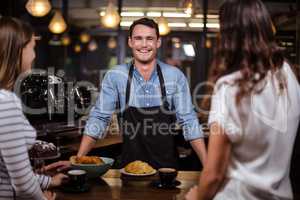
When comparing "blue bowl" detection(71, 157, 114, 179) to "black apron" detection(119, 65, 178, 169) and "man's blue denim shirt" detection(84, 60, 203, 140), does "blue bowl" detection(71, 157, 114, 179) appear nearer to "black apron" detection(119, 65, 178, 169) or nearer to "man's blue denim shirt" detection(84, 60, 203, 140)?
"man's blue denim shirt" detection(84, 60, 203, 140)

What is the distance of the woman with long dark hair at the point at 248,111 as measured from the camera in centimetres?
143

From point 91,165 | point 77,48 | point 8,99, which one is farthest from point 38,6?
point 8,99

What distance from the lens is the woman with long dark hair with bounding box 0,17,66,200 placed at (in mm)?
1520

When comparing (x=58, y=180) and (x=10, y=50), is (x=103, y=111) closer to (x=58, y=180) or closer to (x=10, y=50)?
(x=58, y=180)

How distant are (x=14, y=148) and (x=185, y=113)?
1480mm

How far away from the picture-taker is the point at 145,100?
120 inches

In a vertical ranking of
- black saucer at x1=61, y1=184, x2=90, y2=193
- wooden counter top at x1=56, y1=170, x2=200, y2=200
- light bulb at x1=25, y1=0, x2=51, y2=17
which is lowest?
wooden counter top at x1=56, y1=170, x2=200, y2=200

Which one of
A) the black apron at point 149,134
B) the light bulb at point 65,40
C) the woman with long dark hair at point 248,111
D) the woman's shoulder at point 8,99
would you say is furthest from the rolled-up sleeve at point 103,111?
the light bulb at point 65,40

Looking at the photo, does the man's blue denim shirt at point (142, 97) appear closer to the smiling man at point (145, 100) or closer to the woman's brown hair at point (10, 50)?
the smiling man at point (145, 100)

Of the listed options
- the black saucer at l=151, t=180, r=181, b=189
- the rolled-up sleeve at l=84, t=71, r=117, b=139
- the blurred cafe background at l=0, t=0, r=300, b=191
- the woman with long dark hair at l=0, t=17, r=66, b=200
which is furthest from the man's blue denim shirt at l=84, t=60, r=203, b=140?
the blurred cafe background at l=0, t=0, r=300, b=191

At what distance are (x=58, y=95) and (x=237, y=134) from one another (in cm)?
255

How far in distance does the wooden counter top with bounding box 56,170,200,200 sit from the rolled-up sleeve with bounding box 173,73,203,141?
0.37 meters

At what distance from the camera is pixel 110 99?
2891 mm

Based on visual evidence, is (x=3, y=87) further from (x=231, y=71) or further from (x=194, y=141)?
(x=194, y=141)
